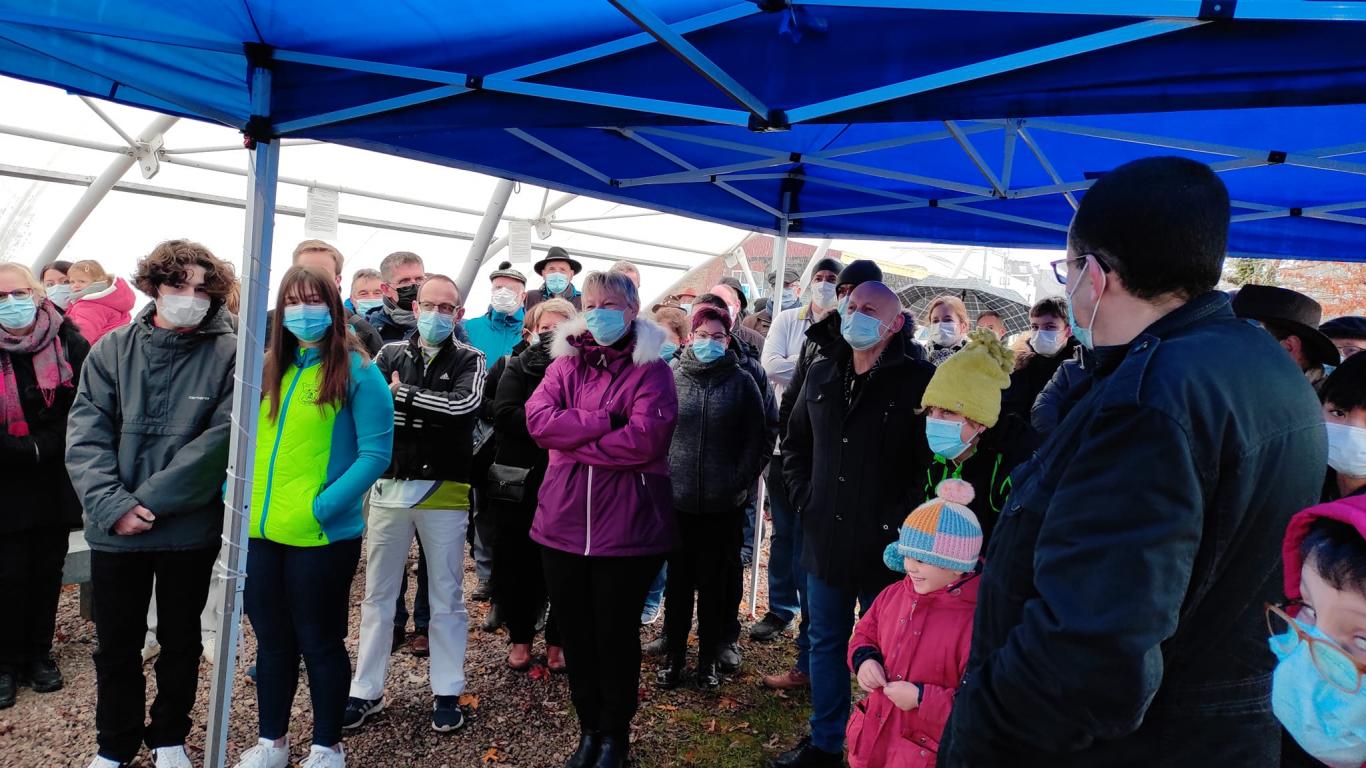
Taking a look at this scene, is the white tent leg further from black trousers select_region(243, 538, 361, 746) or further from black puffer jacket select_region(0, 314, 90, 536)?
black puffer jacket select_region(0, 314, 90, 536)

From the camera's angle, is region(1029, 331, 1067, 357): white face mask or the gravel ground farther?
region(1029, 331, 1067, 357): white face mask

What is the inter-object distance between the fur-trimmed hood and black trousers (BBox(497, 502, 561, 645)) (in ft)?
3.97

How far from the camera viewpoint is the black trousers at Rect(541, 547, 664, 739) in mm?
3252

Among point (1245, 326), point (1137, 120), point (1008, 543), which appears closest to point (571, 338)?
point (1008, 543)

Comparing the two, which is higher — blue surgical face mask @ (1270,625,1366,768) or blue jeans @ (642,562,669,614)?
blue surgical face mask @ (1270,625,1366,768)

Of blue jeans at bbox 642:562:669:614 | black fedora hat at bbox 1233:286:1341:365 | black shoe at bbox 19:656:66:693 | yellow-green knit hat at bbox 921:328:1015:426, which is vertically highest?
black fedora hat at bbox 1233:286:1341:365

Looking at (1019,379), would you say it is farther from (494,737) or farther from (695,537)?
(494,737)

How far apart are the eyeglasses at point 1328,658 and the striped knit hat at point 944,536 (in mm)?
1124

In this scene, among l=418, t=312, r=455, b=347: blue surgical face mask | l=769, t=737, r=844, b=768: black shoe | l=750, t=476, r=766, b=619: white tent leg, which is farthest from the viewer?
l=750, t=476, r=766, b=619: white tent leg

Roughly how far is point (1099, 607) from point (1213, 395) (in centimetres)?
37

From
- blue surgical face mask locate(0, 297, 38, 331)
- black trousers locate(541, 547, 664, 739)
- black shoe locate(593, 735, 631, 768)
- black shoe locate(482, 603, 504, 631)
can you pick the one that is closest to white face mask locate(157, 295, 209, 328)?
blue surgical face mask locate(0, 297, 38, 331)

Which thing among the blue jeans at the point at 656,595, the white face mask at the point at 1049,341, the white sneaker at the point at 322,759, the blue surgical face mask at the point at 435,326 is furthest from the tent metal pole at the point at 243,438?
the white face mask at the point at 1049,341

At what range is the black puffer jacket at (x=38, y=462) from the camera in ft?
12.2

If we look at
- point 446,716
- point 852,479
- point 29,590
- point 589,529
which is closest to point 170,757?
point 446,716
